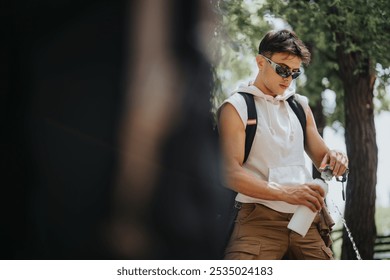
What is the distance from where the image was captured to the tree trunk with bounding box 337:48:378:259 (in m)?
8.25

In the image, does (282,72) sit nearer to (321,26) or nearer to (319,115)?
(321,26)

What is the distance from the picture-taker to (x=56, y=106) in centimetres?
381

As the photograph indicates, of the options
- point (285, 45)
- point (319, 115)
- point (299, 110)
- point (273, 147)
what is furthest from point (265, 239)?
point (319, 115)

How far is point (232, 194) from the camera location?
→ 12.7ft

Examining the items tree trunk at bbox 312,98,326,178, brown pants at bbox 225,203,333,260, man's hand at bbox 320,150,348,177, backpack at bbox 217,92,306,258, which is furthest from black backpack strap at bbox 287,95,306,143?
tree trunk at bbox 312,98,326,178

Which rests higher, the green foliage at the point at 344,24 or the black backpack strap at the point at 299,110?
the green foliage at the point at 344,24

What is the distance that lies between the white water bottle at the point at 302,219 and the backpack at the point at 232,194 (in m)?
0.36

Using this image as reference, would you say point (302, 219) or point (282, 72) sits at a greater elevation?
point (282, 72)

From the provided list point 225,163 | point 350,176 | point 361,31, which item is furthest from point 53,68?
point 350,176

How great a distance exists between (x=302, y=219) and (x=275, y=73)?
885 millimetres

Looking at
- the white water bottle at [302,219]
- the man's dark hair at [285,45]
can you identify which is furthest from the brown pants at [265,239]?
the man's dark hair at [285,45]

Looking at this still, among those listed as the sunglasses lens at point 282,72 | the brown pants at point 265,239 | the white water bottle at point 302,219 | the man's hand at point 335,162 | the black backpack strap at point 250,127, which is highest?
the sunglasses lens at point 282,72

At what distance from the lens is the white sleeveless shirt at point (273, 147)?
373 cm

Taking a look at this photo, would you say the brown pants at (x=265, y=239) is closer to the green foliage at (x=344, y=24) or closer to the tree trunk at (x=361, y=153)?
the green foliage at (x=344, y=24)
